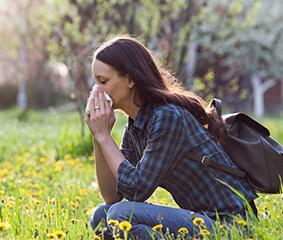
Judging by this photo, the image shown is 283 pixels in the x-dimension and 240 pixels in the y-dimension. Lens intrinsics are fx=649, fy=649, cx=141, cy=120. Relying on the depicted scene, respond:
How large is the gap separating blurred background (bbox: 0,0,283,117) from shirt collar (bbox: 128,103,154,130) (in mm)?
1042

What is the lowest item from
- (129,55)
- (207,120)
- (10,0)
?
(10,0)

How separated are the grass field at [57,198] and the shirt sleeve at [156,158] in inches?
12.6

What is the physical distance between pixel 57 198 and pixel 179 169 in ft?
4.25

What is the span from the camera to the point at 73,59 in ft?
26.6

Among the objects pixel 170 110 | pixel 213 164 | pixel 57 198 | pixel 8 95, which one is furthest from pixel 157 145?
pixel 8 95

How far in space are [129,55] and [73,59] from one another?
520cm

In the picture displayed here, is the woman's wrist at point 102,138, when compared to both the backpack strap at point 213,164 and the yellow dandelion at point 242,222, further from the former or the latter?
the yellow dandelion at point 242,222

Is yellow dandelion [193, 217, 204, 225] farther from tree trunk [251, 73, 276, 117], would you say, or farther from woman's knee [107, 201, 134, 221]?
tree trunk [251, 73, 276, 117]

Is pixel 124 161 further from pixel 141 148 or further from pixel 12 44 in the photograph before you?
pixel 12 44

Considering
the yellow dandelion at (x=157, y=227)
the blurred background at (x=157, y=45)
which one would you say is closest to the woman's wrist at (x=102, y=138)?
the yellow dandelion at (x=157, y=227)

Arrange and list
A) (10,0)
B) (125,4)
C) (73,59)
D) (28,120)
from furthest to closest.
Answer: (10,0) → (28,120) → (125,4) → (73,59)

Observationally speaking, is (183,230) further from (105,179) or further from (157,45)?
(157,45)

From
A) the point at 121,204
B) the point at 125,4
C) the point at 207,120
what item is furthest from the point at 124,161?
the point at 125,4

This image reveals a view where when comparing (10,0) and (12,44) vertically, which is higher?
(10,0)
